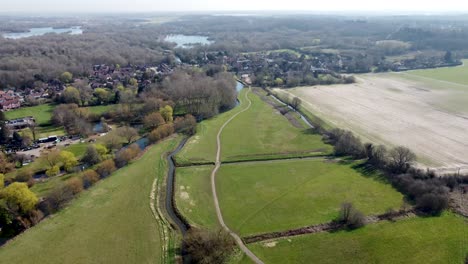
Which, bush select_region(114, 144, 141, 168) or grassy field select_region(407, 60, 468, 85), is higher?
grassy field select_region(407, 60, 468, 85)

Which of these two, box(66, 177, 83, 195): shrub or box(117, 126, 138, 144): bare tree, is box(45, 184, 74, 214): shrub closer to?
box(66, 177, 83, 195): shrub

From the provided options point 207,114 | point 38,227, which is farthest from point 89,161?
point 207,114

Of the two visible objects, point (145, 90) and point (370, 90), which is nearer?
point (145, 90)

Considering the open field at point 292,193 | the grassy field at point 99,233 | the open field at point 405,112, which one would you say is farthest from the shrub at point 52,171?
the open field at point 405,112

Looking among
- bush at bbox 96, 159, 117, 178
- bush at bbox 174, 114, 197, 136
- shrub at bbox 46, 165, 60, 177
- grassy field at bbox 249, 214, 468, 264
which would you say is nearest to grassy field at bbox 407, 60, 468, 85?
grassy field at bbox 249, 214, 468, 264

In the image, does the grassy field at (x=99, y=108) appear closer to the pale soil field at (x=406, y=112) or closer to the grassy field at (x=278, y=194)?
the grassy field at (x=278, y=194)

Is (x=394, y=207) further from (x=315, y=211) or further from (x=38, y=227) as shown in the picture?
(x=38, y=227)
